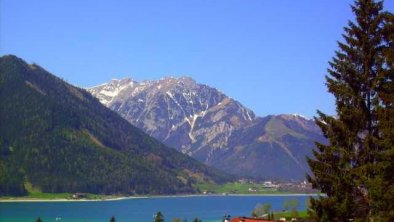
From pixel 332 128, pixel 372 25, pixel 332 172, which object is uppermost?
pixel 372 25

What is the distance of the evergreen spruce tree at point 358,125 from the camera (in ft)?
93.4

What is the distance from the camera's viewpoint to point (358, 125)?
98.3ft

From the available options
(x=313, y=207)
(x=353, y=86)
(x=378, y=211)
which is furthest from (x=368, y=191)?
(x=353, y=86)

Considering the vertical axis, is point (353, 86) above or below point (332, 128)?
above

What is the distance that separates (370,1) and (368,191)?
10264 millimetres

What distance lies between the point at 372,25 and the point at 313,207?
10.0m

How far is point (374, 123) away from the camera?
30094 millimetres

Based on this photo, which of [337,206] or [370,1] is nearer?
[337,206]

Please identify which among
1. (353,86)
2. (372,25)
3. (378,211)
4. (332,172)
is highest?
(372,25)

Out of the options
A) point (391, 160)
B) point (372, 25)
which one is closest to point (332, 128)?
point (391, 160)

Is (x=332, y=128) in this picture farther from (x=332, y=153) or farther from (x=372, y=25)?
(x=372, y=25)

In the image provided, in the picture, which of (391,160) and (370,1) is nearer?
(391,160)

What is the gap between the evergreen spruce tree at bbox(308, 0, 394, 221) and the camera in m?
28.5

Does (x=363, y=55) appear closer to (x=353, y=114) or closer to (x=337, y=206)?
(x=353, y=114)
